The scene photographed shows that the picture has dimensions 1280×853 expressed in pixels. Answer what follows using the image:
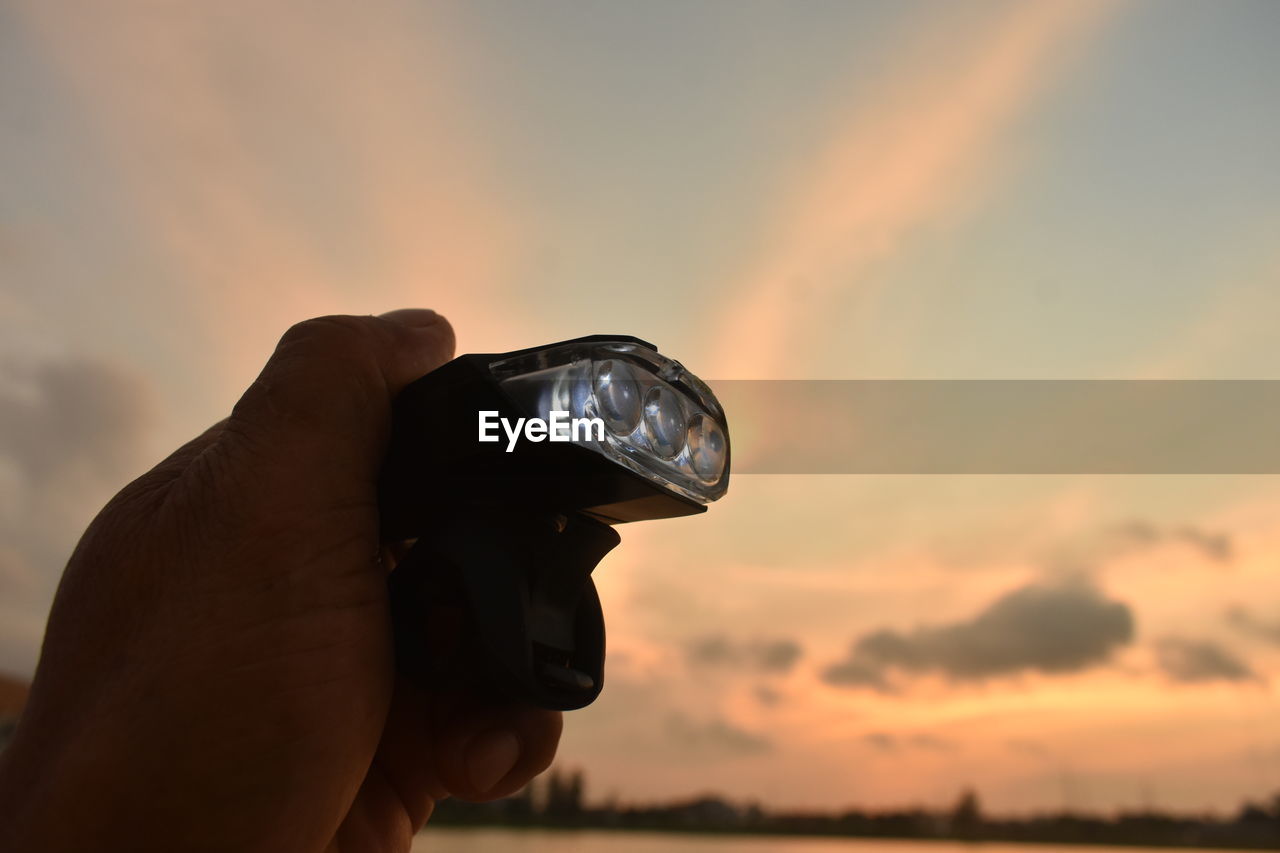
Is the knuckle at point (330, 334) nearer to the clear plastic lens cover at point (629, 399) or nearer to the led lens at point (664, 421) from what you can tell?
the clear plastic lens cover at point (629, 399)

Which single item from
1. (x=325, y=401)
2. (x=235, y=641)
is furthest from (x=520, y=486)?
(x=235, y=641)

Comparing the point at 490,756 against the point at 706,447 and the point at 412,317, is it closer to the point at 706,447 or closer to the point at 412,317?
the point at 706,447

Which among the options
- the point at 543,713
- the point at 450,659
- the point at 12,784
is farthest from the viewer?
the point at 543,713

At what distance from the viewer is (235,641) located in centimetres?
126

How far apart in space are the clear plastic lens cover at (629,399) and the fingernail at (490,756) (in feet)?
1.84

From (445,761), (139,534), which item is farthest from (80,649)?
(445,761)

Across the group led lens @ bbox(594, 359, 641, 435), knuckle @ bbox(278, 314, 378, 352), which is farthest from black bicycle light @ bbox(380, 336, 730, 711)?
knuckle @ bbox(278, 314, 378, 352)

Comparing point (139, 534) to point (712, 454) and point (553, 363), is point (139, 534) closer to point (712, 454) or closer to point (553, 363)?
point (553, 363)

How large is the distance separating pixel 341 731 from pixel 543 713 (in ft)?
1.41

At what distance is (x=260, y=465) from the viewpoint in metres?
1.35

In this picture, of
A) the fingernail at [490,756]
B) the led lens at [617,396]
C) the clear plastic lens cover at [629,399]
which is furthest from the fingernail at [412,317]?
the fingernail at [490,756]

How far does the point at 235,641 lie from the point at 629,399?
0.66 meters

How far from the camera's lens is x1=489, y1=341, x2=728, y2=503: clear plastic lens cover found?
54.2 inches

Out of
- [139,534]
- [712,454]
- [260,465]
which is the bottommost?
[139,534]
